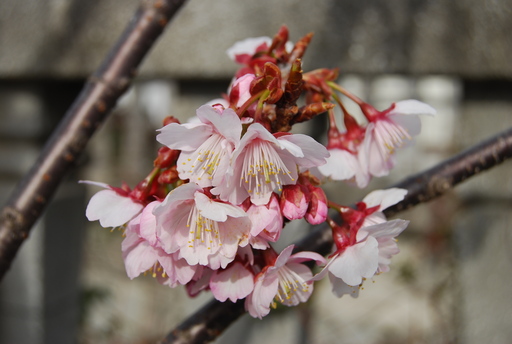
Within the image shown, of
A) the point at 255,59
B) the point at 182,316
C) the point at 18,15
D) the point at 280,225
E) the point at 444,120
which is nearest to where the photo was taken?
the point at 280,225

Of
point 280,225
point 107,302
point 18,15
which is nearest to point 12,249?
point 280,225

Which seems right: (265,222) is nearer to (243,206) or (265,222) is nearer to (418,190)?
(243,206)

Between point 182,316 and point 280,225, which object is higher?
point 280,225

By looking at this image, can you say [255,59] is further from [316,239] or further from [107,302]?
[107,302]

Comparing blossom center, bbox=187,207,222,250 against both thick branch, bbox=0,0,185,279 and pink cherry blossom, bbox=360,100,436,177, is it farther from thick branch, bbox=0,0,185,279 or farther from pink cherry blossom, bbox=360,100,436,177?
thick branch, bbox=0,0,185,279

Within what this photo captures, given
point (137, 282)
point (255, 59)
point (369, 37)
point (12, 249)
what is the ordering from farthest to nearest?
point (137, 282), point (369, 37), point (12, 249), point (255, 59)

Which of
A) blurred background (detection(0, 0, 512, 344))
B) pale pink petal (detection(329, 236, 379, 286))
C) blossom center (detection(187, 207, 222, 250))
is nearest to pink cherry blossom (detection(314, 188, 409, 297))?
pale pink petal (detection(329, 236, 379, 286))

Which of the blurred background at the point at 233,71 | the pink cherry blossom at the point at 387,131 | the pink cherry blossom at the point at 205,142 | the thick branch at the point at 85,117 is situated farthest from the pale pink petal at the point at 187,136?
the blurred background at the point at 233,71
